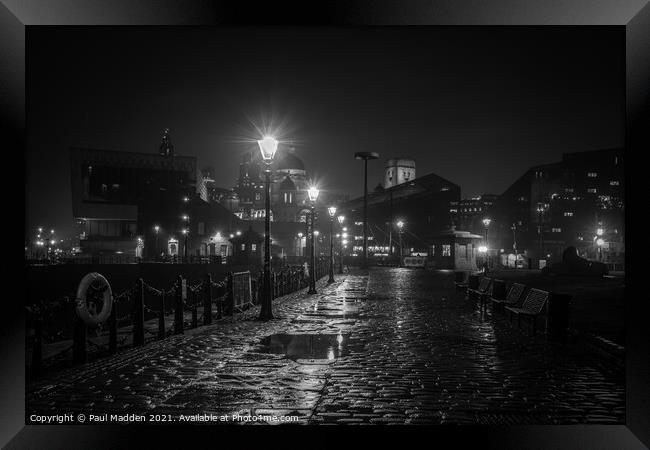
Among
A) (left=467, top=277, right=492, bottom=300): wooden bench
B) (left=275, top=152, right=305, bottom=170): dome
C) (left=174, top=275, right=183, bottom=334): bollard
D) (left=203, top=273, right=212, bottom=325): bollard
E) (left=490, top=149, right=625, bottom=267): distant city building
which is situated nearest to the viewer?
(left=174, top=275, right=183, bottom=334): bollard

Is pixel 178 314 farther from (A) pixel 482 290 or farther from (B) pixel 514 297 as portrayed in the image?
(A) pixel 482 290

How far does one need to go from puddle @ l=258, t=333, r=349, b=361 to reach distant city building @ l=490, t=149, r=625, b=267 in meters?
82.3

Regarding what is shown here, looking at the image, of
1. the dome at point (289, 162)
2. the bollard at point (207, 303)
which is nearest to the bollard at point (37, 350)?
the bollard at point (207, 303)

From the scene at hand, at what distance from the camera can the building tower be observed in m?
134

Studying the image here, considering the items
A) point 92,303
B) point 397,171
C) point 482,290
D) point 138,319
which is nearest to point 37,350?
point 92,303

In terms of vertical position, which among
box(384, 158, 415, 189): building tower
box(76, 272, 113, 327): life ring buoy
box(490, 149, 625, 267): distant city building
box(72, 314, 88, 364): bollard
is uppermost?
box(384, 158, 415, 189): building tower

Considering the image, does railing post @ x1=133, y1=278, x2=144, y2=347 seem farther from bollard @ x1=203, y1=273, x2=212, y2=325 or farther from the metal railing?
bollard @ x1=203, y1=273, x2=212, y2=325

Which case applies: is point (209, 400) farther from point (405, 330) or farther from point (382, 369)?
point (405, 330)

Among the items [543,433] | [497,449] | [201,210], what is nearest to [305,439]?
[497,449]

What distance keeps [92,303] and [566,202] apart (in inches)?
4178

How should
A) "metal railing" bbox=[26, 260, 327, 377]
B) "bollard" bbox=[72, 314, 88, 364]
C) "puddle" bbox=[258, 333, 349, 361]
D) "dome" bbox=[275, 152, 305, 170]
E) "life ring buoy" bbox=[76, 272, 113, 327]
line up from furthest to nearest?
"dome" bbox=[275, 152, 305, 170] < "puddle" bbox=[258, 333, 349, 361] < "life ring buoy" bbox=[76, 272, 113, 327] < "bollard" bbox=[72, 314, 88, 364] < "metal railing" bbox=[26, 260, 327, 377]

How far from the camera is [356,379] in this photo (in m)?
7.04

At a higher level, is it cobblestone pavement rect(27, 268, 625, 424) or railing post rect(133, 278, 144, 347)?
railing post rect(133, 278, 144, 347)

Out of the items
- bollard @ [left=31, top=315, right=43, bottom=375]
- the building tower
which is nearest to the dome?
the building tower
